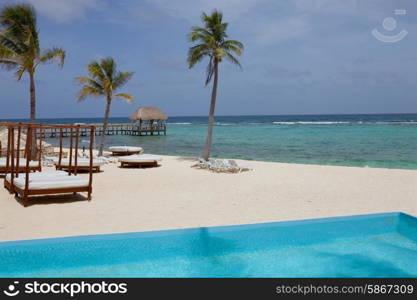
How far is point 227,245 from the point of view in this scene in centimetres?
510

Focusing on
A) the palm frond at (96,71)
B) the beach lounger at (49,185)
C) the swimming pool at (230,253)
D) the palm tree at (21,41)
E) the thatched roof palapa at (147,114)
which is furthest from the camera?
the thatched roof palapa at (147,114)

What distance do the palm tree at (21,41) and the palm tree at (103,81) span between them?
3153 millimetres

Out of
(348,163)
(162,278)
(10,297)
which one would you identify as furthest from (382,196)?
(348,163)

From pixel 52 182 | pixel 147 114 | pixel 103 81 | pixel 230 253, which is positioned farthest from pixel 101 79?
pixel 147 114

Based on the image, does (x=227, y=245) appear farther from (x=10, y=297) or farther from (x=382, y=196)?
(x=382, y=196)

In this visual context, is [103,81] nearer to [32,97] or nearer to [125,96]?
[125,96]

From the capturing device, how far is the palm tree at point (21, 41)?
12148 millimetres

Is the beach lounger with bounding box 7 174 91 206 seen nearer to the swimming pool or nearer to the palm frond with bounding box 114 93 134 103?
the swimming pool

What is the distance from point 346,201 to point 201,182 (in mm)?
3942

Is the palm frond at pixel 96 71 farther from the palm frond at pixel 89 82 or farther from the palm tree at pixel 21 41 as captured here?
the palm tree at pixel 21 41

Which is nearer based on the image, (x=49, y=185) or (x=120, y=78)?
(x=49, y=185)

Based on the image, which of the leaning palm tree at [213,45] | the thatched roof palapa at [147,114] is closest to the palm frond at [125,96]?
the leaning palm tree at [213,45]

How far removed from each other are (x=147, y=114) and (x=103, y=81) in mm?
23364

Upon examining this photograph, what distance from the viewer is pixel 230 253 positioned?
16.3ft
